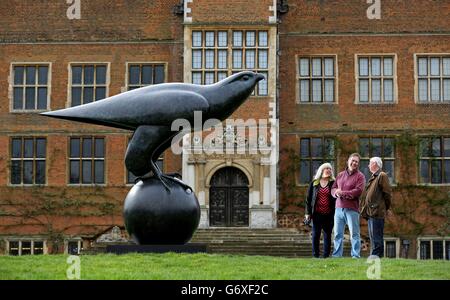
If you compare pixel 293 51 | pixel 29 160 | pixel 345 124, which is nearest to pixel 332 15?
pixel 293 51

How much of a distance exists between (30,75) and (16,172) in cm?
284

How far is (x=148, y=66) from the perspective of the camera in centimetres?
2430

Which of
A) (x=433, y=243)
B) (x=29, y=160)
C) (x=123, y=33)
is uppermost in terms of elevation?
(x=123, y=33)

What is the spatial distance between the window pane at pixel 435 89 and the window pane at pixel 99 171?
9577 millimetres

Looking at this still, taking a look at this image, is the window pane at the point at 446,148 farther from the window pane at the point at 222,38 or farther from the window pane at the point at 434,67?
the window pane at the point at 222,38

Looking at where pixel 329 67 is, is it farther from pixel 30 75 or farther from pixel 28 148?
pixel 28 148

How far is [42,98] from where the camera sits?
2430cm

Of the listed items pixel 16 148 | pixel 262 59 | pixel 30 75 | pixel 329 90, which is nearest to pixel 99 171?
pixel 16 148

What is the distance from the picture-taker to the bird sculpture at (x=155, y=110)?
1104cm

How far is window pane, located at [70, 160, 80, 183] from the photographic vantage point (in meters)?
24.0

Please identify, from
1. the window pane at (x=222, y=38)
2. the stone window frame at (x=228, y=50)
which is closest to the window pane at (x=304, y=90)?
the stone window frame at (x=228, y=50)

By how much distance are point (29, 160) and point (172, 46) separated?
5219 mm

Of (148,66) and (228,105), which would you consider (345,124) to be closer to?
(148,66)

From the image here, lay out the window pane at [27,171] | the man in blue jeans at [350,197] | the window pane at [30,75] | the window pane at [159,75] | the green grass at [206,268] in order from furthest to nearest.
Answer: the window pane at [30,75], the window pane at [159,75], the window pane at [27,171], the man in blue jeans at [350,197], the green grass at [206,268]
